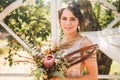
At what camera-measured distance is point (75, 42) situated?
1970 mm

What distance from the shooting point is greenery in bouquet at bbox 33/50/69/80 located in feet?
5.83

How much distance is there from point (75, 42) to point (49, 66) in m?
0.28

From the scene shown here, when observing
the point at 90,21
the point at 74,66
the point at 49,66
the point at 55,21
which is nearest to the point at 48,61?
the point at 49,66

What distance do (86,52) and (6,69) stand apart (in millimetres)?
1438

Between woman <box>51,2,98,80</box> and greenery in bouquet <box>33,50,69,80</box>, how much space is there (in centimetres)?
8

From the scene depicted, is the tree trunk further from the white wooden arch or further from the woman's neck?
the woman's neck

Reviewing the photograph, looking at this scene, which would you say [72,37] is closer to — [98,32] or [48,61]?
[48,61]

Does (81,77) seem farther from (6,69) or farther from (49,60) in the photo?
(6,69)

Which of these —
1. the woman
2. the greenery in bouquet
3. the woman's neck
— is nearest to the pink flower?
the greenery in bouquet

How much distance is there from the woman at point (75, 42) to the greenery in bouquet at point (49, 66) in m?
0.08

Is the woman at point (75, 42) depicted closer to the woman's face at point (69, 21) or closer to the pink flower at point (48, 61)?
the woman's face at point (69, 21)

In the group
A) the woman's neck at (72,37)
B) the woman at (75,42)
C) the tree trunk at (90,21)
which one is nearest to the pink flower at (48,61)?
the woman at (75,42)

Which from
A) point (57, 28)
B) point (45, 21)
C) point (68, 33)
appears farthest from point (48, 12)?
point (68, 33)

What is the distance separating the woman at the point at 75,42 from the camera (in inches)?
74.5
